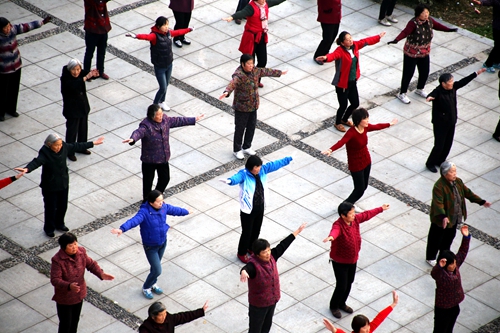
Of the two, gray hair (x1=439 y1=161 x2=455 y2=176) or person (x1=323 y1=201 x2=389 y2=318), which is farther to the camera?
gray hair (x1=439 y1=161 x2=455 y2=176)

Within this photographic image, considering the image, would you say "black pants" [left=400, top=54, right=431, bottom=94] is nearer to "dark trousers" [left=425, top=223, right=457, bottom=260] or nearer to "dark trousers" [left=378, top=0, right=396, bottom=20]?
"dark trousers" [left=378, top=0, right=396, bottom=20]

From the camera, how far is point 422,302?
11.7m

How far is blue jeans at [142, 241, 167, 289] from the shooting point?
435 inches

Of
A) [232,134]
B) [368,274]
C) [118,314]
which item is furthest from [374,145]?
[118,314]

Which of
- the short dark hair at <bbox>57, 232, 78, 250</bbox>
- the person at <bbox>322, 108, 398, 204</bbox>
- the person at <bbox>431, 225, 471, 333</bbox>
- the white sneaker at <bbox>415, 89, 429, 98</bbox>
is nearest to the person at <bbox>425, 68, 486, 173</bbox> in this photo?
the person at <bbox>322, 108, 398, 204</bbox>

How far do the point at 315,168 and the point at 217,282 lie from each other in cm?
326

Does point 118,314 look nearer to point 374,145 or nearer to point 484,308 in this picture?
point 484,308

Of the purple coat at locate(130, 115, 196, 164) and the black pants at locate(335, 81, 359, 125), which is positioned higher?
the purple coat at locate(130, 115, 196, 164)

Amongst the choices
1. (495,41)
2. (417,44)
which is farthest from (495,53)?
(417,44)

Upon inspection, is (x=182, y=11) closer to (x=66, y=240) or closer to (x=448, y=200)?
(x=448, y=200)

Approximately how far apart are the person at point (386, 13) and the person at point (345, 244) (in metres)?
8.59

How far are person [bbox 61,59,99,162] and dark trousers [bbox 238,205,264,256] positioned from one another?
3445 millimetres

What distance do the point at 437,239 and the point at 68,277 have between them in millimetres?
4928

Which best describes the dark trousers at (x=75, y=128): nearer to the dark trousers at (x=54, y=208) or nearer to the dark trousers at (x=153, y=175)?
the dark trousers at (x=153, y=175)
